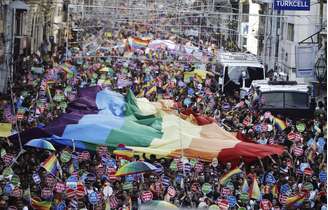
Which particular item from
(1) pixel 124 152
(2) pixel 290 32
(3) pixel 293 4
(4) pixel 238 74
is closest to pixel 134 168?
(1) pixel 124 152

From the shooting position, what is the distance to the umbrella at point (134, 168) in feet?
55.8

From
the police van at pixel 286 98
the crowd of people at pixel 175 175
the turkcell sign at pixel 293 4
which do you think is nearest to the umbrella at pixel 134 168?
the crowd of people at pixel 175 175

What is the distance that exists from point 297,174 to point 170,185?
2.58 meters

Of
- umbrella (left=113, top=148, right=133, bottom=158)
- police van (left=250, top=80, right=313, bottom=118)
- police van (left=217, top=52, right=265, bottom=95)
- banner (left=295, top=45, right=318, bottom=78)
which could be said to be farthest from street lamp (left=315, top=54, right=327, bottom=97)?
umbrella (left=113, top=148, right=133, bottom=158)

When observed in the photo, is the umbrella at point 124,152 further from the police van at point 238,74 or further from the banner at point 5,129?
the police van at point 238,74

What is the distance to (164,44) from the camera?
51250mm

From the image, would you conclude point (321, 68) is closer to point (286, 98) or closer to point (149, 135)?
point (286, 98)

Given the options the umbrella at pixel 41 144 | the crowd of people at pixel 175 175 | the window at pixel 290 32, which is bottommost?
the crowd of people at pixel 175 175

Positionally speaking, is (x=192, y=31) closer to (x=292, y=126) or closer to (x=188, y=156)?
(x=292, y=126)

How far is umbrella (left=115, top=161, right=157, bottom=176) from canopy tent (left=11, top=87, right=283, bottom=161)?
1872 mm

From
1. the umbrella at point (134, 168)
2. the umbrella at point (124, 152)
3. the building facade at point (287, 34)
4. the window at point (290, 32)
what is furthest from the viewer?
the window at point (290, 32)

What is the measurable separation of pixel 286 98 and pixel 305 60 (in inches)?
78.5

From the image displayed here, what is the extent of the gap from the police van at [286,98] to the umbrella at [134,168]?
10.5m

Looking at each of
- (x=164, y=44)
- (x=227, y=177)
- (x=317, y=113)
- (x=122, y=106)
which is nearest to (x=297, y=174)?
(x=227, y=177)
